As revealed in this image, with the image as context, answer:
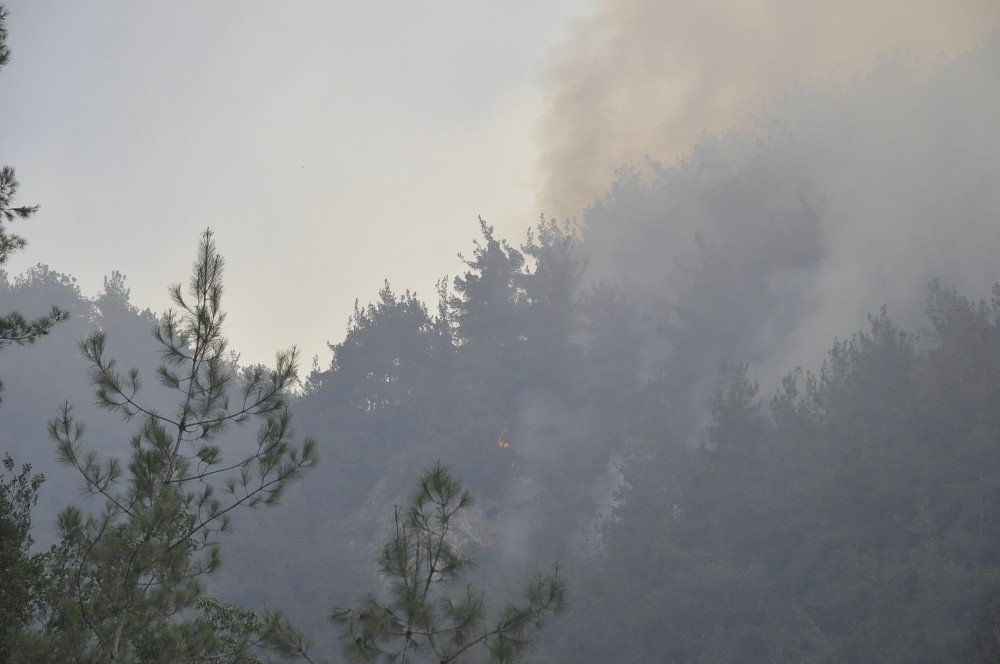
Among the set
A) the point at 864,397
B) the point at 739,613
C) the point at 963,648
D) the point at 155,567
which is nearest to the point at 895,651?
the point at 963,648

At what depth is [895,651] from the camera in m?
27.9

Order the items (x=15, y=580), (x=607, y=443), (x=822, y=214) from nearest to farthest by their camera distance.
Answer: (x=15, y=580) < (x=607, y=443) < (x=822, y=214)

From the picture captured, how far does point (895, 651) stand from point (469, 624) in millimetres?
Result: 25492

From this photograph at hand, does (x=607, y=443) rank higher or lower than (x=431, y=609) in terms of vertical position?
higher

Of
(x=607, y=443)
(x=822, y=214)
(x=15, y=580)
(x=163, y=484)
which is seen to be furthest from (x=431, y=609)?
(x=822, y=214)

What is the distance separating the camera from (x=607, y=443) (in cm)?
5269

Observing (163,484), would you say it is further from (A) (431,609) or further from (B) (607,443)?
(B) (607,443)

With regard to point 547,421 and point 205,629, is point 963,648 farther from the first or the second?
point 547,421

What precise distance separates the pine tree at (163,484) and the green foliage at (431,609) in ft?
8.86

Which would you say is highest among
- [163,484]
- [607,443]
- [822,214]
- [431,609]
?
[822,214]

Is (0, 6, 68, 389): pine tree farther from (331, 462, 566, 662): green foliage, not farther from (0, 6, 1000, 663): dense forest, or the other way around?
(331, 462, 566, 662): green foliage

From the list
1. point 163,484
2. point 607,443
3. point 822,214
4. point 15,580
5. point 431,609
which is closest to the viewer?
point 431,609

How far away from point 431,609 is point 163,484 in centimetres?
393

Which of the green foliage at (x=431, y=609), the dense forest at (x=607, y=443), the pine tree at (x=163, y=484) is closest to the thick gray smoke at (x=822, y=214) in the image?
the dense forest at (x=607, y=443)
